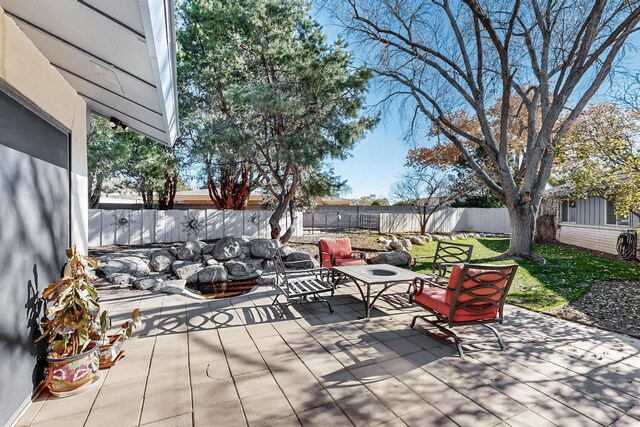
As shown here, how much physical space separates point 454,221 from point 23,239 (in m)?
19.8

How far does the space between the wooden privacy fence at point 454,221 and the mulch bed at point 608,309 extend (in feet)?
36.4

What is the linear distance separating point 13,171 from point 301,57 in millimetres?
8010

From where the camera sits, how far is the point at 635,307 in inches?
183

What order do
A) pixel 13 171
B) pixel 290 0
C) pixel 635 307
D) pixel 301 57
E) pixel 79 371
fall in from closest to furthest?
pixel 13 171, pixel 79 371, pixel 635 307, pixel 301 57, pixel 290 0

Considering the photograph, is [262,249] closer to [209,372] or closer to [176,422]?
[209,372]

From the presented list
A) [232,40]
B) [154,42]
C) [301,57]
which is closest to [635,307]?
[154,42]

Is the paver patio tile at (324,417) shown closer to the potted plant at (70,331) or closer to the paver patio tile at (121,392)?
the paver patio tile at (121,392)

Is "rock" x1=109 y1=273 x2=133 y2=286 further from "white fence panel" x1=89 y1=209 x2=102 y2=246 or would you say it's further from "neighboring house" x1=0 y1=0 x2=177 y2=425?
"white fence panel" x1=89 y1=209 x2=102 y2=246

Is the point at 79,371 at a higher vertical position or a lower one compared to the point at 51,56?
lower

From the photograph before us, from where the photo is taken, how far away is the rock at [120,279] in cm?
596

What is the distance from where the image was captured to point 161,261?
7438mm

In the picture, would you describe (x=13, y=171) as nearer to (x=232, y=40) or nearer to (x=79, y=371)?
(x=79, y=371)

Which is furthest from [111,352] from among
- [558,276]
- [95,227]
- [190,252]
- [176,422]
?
[95,227]

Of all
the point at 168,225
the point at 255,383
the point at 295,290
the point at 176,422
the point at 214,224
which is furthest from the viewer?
the point at 214,224
